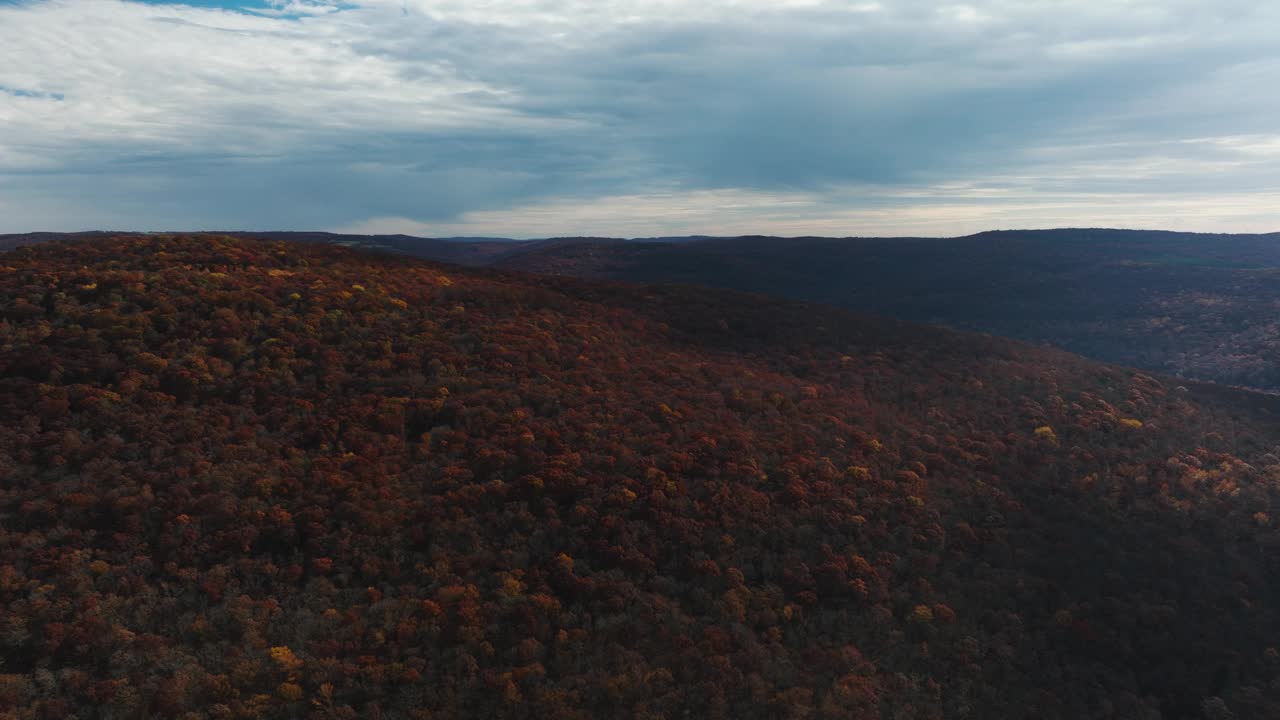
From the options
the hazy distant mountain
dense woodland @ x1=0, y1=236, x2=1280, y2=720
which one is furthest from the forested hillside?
dense woodland @ x1=0, y1=236, x2=1280, y2=720

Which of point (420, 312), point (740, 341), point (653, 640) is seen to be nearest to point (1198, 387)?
point (740, 341)

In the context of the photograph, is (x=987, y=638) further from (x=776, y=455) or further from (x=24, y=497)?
(x=24, y=497)

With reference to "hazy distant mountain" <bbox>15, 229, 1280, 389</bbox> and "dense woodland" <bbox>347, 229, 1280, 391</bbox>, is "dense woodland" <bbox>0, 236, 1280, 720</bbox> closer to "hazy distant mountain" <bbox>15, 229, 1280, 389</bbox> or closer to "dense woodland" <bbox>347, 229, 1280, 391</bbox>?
"dense woodland" <bbox>347, 229, 1280, 391</bbox>

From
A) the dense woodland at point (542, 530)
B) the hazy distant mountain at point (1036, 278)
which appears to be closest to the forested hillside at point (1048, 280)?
the hazy distant mountain at point (1036, 278)

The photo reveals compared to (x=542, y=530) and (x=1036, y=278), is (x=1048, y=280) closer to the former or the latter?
(x=1036, y=278)

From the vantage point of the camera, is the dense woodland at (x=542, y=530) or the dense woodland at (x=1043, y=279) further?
the dense woodland at (x=1043, y=279)

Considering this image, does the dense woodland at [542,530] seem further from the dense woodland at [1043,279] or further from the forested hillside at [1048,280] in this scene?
the forested hillside at [1048,280]

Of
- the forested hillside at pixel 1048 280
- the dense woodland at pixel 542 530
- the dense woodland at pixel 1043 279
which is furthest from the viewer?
the dense woodland at pixel 1043 279

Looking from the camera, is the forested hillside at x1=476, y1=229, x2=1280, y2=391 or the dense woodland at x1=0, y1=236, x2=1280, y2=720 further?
the forested hillside at x1=476, y1=229, x2=1280, y2=391
